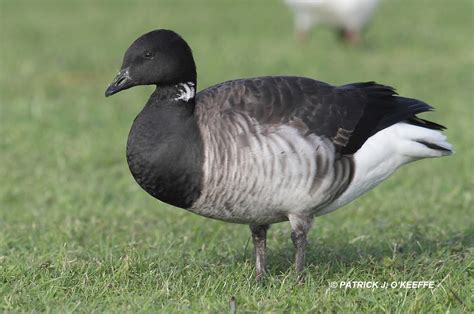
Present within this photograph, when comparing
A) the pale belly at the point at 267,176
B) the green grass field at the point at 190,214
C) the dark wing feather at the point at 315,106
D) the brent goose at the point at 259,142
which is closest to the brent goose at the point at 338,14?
the green grass field at the point at 190,214

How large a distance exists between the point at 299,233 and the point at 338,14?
13.2 m

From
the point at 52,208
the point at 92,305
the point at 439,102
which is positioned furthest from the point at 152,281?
the point at 439,102

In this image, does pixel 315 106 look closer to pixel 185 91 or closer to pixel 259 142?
pixel 259 142

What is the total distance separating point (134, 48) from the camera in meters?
5.57

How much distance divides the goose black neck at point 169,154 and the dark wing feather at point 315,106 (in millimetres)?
230

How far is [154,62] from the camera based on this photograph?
5.55 metres

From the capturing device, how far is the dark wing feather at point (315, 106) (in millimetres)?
5504

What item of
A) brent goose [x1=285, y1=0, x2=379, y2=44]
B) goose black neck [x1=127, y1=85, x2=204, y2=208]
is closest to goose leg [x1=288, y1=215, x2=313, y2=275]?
goose black neck [x1=127, y1=85, x2=204, y2=208]

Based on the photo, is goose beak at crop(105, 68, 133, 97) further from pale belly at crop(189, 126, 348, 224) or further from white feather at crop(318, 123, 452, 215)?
white feather at crop(318, 123, 452, 215)

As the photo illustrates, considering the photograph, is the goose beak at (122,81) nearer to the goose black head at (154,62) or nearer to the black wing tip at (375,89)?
the goose black head at (154,62)

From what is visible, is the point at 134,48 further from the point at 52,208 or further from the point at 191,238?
the point at 52,208

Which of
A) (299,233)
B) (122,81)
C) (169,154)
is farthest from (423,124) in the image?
(122,81)

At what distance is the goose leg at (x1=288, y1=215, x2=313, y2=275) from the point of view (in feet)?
18.5

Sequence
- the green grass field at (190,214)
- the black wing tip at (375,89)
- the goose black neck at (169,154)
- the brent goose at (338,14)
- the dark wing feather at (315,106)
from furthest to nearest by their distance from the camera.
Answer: the brent goose at (338,14) → the black wing tip at (375,89) → the dark wing feather at (315,106) → the goose black neck at (169,154) → the green grass field at (190,214)
